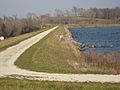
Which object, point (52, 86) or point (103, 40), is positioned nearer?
point (52, 86)

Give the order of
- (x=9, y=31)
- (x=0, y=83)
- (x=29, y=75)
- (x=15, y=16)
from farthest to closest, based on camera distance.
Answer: (x=15, y=16) → (x=9, y=31) → (x=29, y=75) → (x=0, y=83)

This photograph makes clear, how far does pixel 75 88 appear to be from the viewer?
16.1 m

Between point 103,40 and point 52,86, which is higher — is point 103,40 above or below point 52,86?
below

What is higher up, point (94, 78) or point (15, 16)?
point (94, 78)

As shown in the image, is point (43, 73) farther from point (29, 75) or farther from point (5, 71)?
point (5, 71)

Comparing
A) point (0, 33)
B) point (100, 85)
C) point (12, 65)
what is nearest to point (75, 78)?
point (100, 85)

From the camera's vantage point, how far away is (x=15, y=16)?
627 feet

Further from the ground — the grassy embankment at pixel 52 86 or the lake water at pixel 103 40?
the grassy embankment at pixel 52 86

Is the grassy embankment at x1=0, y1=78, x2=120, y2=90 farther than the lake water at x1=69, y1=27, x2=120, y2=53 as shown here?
No

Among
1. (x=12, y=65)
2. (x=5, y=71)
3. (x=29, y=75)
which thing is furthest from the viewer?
(x=12, y=65)

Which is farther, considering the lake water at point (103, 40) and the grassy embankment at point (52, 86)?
the lake water at point (103, 40)

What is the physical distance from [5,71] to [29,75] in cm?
257

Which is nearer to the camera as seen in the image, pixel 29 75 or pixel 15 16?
pixel 29 75

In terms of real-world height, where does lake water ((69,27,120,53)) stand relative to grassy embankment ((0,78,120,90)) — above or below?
below
